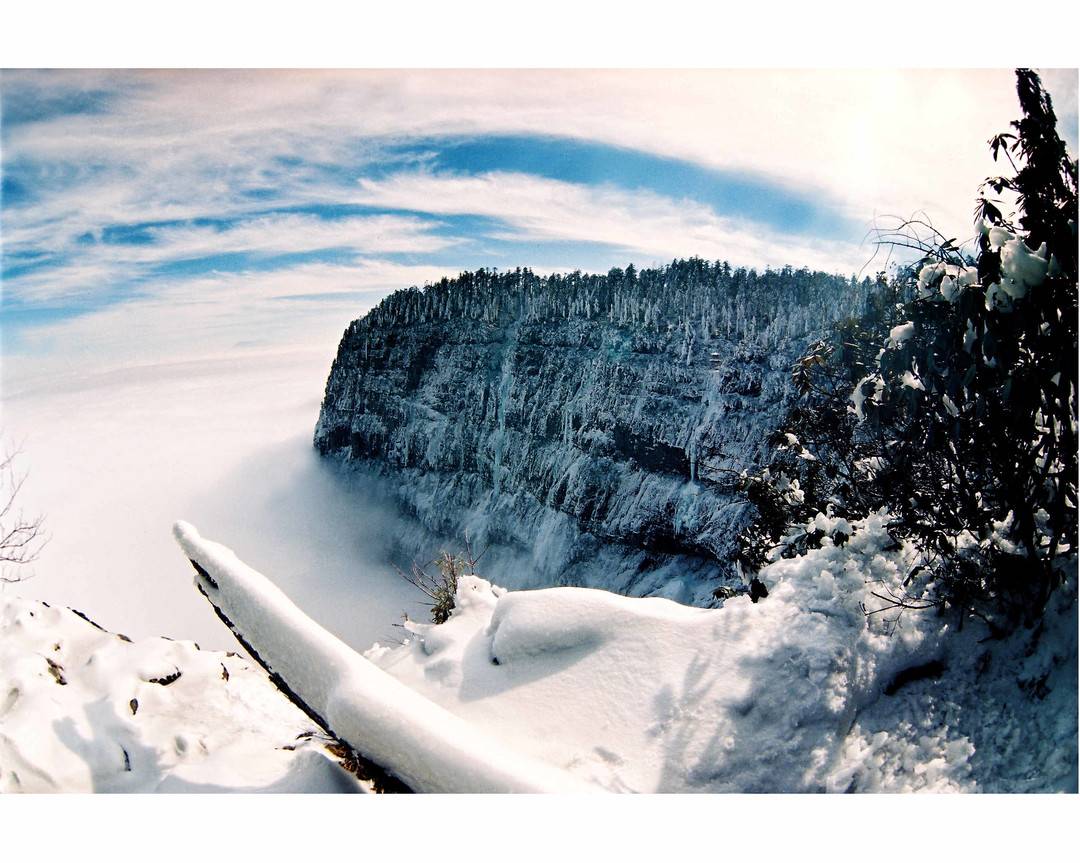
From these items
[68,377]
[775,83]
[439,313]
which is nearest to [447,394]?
[439,313]

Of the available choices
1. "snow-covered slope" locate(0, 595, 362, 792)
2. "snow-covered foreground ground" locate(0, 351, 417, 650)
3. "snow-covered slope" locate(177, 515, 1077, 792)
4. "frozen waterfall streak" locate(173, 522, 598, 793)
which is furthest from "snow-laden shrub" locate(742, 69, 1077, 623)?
"snow-covered foreground ground" locate(0, 351, 417, 650)

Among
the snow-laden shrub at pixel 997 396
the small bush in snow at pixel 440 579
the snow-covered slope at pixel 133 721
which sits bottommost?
the small bush in snow at pixel 440 579

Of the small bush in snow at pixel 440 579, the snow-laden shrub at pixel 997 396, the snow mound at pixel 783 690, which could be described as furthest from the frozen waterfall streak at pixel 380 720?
the small bush in snow at pixel 440 579

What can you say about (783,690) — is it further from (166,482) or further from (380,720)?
(166,482)

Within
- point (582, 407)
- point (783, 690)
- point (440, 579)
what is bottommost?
point (440, 579)

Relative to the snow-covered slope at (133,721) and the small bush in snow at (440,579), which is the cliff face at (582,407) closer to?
the small bush in snow at (440,579)

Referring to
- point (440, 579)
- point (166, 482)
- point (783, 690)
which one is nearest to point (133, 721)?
point (166, 482)

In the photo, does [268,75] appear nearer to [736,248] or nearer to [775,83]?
[775,83]
